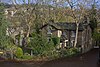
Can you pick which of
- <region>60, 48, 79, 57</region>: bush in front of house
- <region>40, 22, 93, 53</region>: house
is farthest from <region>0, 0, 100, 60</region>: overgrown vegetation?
<region>40, 22, 93, 53</region>: house

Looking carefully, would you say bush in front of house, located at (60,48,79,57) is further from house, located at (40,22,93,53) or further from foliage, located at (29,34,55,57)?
house, located at (40,22,93,53)

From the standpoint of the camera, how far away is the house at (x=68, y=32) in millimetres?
36906

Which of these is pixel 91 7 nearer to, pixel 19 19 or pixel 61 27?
pixel 61 27

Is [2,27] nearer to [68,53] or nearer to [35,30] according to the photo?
[68,53]

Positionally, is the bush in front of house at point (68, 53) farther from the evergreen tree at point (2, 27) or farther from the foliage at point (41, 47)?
the evergreen tree at point (2, 27)

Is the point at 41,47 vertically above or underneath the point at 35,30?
underneath

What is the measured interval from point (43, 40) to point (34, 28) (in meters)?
12.1

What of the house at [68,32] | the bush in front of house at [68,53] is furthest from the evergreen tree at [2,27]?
the house at [68,32]

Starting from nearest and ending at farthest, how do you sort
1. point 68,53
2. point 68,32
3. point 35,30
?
1. point 68,53
2. point 35,30
3. point 68,32

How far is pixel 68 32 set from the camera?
38.8 m

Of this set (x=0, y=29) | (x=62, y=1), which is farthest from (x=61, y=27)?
(x=0, y=29)

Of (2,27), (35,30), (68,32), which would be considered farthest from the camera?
(68,32)

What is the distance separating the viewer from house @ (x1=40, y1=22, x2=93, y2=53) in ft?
121

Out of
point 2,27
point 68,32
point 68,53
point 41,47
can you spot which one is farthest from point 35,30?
point 2,27
